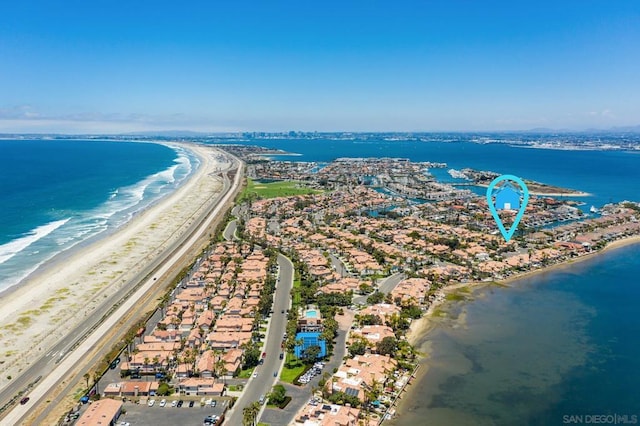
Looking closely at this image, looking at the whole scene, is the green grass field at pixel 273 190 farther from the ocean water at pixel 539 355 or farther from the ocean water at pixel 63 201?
the ocean water at pixel 539 355

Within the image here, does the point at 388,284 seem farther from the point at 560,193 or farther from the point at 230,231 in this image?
the point at 560,193

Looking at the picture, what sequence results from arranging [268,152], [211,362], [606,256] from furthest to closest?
[268,152]
[606,256]
[211,362]

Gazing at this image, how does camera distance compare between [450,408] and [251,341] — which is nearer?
[450,408]

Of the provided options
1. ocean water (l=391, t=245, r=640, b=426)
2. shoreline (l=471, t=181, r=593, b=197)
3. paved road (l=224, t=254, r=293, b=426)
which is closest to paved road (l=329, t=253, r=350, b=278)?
paved road (l=224, t=254, r=293, b=426)

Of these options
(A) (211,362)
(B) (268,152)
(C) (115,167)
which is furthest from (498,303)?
(B) (268,152)

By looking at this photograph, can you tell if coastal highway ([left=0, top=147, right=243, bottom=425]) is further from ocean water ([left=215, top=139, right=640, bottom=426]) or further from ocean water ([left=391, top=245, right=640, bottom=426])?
ocean water ([left=215, top=139, right=640, bottom=426])

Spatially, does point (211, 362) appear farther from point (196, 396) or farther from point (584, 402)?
point (584, 402)

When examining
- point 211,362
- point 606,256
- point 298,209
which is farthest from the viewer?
point 298,209
